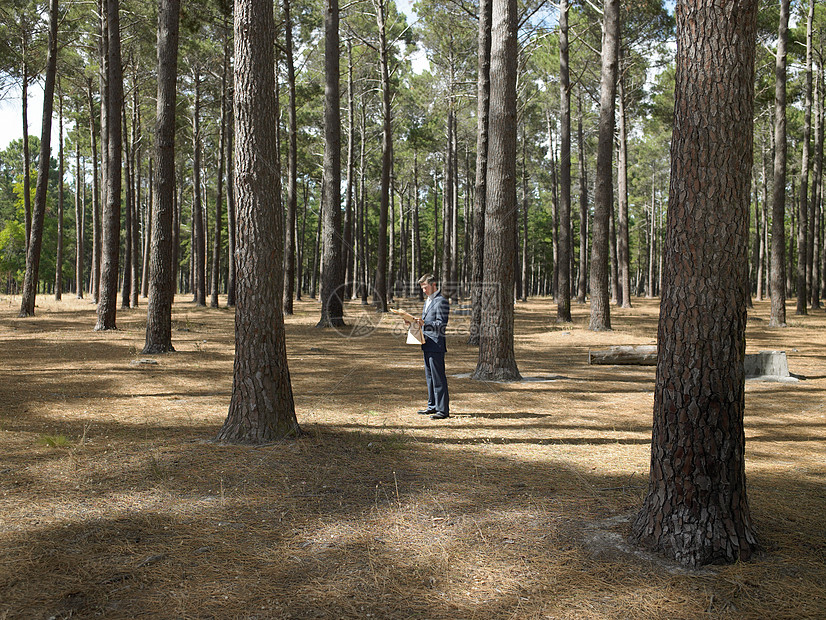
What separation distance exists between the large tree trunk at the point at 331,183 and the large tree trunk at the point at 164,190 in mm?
6132

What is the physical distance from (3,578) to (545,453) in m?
4.35

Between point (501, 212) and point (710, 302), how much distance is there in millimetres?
6455

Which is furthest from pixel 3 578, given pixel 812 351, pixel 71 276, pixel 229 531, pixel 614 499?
pixel 71 276

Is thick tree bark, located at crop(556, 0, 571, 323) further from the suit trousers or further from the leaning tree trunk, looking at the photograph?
the suit trousers

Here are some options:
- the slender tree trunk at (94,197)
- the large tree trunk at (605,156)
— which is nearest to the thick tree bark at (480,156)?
the large tree trunk at (605,156)

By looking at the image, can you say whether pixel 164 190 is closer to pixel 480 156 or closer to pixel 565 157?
pixel 480 156

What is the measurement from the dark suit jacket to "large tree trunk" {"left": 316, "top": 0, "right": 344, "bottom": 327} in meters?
10.8

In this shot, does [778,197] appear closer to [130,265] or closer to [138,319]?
[138,319]

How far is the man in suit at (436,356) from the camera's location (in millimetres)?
7219

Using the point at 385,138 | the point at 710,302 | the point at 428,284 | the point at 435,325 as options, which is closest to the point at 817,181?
the point at 385,138

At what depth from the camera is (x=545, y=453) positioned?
584cm

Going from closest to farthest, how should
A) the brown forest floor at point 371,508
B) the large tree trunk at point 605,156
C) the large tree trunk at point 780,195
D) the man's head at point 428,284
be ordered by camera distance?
1. the brown forest floor at point 371,508
2. the man's head at point 428,284
3. the large tree trunk at point 605,156
4. the large tree trunk at point 780,195

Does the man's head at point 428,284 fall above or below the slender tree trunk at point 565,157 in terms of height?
below

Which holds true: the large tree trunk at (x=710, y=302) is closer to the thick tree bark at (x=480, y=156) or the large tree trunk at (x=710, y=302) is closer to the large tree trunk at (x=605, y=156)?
the thick tree bark at (x=480, y=156)
